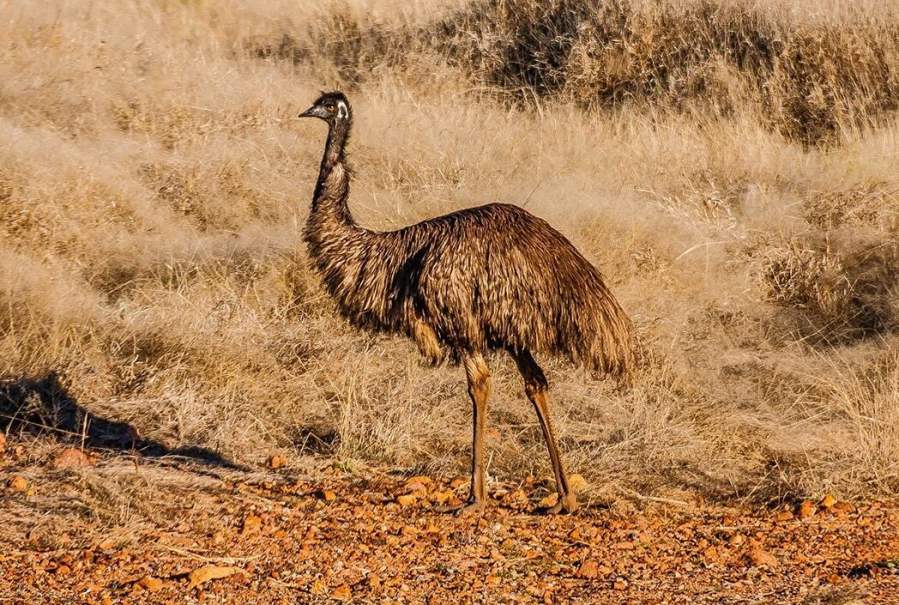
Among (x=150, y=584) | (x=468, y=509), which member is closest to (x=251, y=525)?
(x=150, y=584)

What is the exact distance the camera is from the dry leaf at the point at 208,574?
15.1 ft

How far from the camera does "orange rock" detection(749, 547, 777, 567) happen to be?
4.94 m

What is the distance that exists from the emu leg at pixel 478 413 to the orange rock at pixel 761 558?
119cm

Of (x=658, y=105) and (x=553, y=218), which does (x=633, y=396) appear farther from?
(x=658, y=105)

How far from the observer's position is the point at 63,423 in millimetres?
6520

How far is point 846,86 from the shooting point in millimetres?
10438

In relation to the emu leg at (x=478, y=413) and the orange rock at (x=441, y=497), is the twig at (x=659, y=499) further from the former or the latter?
the orange rock at (x=441, y=497)

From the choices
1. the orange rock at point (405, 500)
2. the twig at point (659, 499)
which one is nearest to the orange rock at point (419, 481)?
the orange rock at point (405, 500)

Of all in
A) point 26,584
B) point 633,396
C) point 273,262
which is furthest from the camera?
point 273,262

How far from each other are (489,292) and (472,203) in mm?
3113

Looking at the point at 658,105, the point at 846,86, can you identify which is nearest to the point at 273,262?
the point at 658,105

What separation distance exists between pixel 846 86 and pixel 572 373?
4743 millimetres

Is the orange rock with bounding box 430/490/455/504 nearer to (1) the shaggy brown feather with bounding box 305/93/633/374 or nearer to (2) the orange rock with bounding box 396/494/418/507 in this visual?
(2) the orange rock with bounding box 396/494/418/507

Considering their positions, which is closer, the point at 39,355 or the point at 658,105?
the point at 39,355
